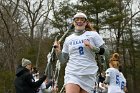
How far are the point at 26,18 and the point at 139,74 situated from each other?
1671 cm

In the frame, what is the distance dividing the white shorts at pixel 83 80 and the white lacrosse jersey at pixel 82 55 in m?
0.06

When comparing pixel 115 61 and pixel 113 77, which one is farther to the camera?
pixel 113 77

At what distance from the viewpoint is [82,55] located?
21.9ft

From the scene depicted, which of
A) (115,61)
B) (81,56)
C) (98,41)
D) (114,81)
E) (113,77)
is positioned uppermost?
(98,41)

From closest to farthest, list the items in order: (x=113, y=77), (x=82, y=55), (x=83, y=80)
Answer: (x=83, y=80), (x=82, y=55), (x=113, y=77)

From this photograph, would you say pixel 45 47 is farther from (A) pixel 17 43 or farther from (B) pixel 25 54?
(B) pixel 25 54

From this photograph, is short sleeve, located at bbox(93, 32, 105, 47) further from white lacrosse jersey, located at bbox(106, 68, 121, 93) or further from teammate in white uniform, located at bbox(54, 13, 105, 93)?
white lacrosse jersey, located at bbox(106, 68, 121, 93)

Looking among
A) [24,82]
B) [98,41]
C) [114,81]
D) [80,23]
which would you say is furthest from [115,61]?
[80,23]

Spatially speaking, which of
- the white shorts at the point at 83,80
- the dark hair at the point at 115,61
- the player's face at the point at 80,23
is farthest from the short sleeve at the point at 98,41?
the dark hair at the point at 115,61

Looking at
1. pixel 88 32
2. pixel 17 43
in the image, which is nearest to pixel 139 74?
pixel 17 43

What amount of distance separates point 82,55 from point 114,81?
174 inches

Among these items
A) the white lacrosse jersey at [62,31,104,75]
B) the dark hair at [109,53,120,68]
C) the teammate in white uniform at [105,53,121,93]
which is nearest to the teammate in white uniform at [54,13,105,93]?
the white lacrosse jersey at [62,31,104,75]

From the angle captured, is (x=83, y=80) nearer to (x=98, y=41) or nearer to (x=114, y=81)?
(x=98, y=41)

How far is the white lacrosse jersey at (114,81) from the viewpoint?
10.8m
